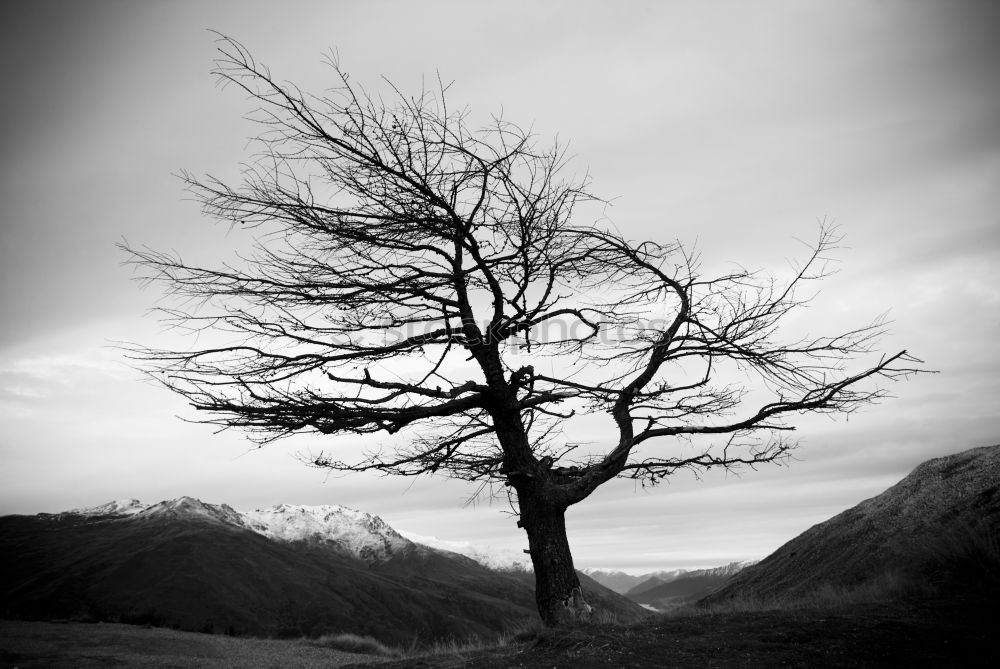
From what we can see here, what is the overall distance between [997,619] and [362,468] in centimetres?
643

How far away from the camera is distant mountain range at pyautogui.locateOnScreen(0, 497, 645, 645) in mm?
114625

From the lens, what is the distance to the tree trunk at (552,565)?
714 centimetres

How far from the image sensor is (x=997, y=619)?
229 inches

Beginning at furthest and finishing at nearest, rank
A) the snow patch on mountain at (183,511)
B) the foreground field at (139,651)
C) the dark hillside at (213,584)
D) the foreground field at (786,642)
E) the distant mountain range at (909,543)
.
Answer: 1. the snow patch on mountain at (183,511)
2. the dark hillside at (213,584)
3. the foreground field at (139,651)
4. the distant mountain range at (909,543)
5. the foreground field at (786,642)

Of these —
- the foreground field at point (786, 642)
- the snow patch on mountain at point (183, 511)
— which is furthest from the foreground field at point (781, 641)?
the snow patch on mountain at point (183, 511)

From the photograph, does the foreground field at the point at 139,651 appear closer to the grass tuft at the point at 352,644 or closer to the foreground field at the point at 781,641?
the grass tuft at the point at 352,644

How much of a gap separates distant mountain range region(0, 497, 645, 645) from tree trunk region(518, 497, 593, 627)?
347 ft

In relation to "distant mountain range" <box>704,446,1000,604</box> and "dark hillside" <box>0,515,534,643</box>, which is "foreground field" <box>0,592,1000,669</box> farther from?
"dark hillside" <box>0,515,534,643</box>

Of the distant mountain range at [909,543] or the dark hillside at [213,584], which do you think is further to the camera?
the dark hillside at [213,584]

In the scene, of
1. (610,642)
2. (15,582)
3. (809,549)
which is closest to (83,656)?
(610,642)

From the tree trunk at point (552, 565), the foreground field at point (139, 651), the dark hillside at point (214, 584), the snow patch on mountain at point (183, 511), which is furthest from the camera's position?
the snow patch on mountain at point (183, 511)

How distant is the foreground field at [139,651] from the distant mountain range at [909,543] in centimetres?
979

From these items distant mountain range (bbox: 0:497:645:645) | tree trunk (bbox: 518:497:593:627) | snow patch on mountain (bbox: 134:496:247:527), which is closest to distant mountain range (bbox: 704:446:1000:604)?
tree trunk (bbox: 518:497:593:627)

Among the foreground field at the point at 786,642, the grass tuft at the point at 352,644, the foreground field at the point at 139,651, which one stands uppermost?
the foreground field at the point at 786,642
